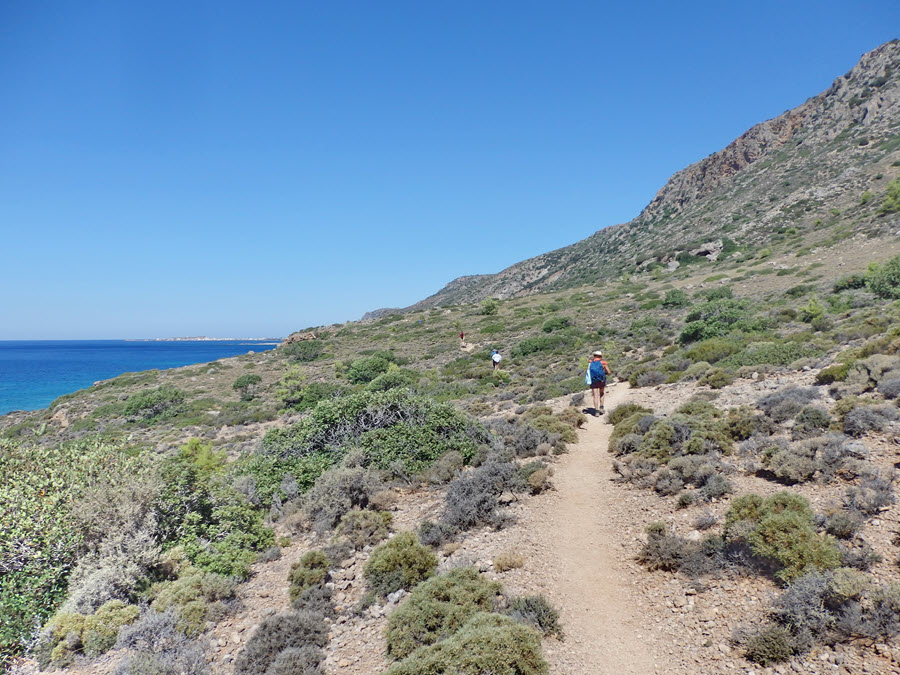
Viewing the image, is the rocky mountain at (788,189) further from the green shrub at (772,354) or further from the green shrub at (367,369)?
the green shrub at (367,369)

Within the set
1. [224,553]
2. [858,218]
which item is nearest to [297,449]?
[224,553]

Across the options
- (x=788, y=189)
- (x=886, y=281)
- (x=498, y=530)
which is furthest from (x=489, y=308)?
(x=788, y=189)

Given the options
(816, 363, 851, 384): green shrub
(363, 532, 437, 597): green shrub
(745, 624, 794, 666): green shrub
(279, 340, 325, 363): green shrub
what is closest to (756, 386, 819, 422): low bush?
(816, 363, 851, 384): green shrub

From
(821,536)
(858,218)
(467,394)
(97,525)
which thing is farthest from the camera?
(858,218)

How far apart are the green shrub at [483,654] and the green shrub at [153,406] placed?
94.2ft

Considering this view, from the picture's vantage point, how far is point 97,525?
6871 millimetres

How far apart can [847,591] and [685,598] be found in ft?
5.07

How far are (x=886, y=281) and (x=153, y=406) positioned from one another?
41.0 meters

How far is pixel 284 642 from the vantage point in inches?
195

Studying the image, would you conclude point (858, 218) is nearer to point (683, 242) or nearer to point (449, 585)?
point (683, 242)

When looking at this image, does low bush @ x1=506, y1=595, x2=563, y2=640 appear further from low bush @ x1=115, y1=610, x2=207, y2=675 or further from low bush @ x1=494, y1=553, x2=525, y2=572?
low bush @ x1=115, y1=610, x2=207, y2=675

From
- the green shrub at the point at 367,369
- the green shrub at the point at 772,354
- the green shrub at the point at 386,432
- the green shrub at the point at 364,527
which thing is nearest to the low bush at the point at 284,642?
the green shrub at the point at 364,527

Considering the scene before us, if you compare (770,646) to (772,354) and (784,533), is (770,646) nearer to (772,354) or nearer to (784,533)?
(784,533)

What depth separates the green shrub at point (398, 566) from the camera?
5738mm
